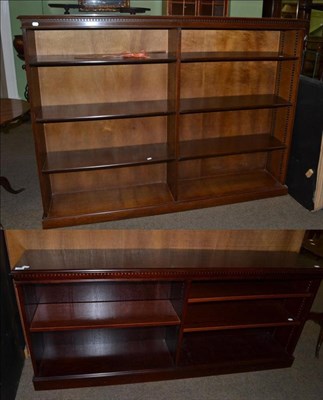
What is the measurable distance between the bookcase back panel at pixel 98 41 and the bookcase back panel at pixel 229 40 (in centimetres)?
19

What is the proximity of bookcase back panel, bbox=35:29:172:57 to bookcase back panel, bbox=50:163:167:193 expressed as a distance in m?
0.87

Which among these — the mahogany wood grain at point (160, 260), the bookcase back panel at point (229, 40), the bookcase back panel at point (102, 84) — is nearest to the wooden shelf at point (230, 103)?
the bookcase back panel at point (102, 84)

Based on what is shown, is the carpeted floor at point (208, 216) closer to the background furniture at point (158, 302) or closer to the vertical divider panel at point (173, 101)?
the vertical divider panel at point (173, 101)

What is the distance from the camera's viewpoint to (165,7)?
4.75m

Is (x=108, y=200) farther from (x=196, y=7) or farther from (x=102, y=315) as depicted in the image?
(x=196, y=7)

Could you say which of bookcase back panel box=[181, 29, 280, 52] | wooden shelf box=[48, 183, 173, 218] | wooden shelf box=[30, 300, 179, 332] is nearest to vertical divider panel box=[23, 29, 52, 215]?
wooden shelf box=[48, 183, 173, 218]

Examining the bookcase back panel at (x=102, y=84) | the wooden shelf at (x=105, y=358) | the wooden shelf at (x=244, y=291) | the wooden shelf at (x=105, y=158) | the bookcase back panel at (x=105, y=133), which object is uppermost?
the bookcase back panel at (x=102, y=84)

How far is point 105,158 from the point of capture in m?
2.71

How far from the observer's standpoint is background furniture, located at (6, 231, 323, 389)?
5.87 feet

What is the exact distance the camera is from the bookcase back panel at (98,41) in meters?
2.45

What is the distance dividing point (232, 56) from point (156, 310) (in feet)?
5.75

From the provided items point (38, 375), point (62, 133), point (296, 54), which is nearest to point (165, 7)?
point (296, 54)

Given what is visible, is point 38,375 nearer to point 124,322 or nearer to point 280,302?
point 124,322

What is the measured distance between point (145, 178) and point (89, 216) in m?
0.61
